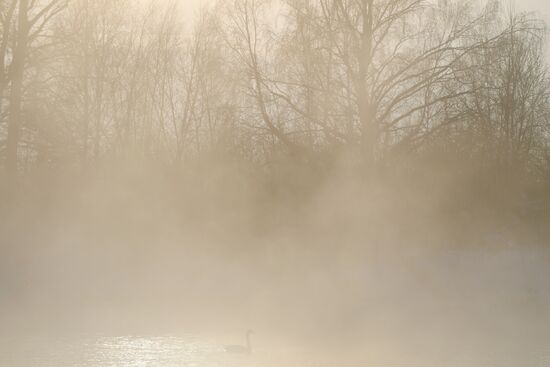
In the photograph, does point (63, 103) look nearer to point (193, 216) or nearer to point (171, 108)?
point (193, 216)

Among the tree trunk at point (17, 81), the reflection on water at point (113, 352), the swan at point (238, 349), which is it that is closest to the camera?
the reflection on water at point (113, 352)

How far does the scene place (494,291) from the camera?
53.6 feet

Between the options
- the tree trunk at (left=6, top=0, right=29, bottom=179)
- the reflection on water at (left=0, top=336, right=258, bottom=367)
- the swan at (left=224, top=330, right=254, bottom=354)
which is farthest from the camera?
the tree trunk at (left=6, top=0, right=29, bottom=179)

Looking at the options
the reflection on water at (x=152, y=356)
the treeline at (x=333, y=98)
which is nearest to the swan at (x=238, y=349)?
the reflection on water at (x=152, y=356)

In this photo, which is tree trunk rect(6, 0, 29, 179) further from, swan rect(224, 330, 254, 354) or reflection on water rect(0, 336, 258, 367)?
swan rect(224, 330, 254, 354)

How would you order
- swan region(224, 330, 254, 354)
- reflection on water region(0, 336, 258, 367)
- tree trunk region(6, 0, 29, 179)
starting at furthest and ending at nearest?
tree trunk region(6, 0, 29, 179), swan region(224, 330, 254, 354), reflection on water region(0, 336, 258, 367)

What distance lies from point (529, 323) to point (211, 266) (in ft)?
22.8

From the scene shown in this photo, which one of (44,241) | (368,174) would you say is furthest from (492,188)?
(44,241)

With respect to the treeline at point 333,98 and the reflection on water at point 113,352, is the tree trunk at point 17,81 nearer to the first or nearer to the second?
the treeline at point 333,98

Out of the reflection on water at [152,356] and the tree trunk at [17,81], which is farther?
the tree trunk at [17,81]

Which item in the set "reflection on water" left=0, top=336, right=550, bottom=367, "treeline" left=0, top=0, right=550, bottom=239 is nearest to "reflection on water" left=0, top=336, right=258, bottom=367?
"reflection on water" left=0, top=336, right=550, bottom=367

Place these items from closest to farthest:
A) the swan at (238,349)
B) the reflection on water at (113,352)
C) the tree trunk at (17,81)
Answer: the reflection on water at (113,352) < the swan at (238,349) < the tree trunk at (17,81)

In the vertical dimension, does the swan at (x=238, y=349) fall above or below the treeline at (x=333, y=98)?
below

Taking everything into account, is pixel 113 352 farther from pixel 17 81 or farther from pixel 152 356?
pixel 17 81
